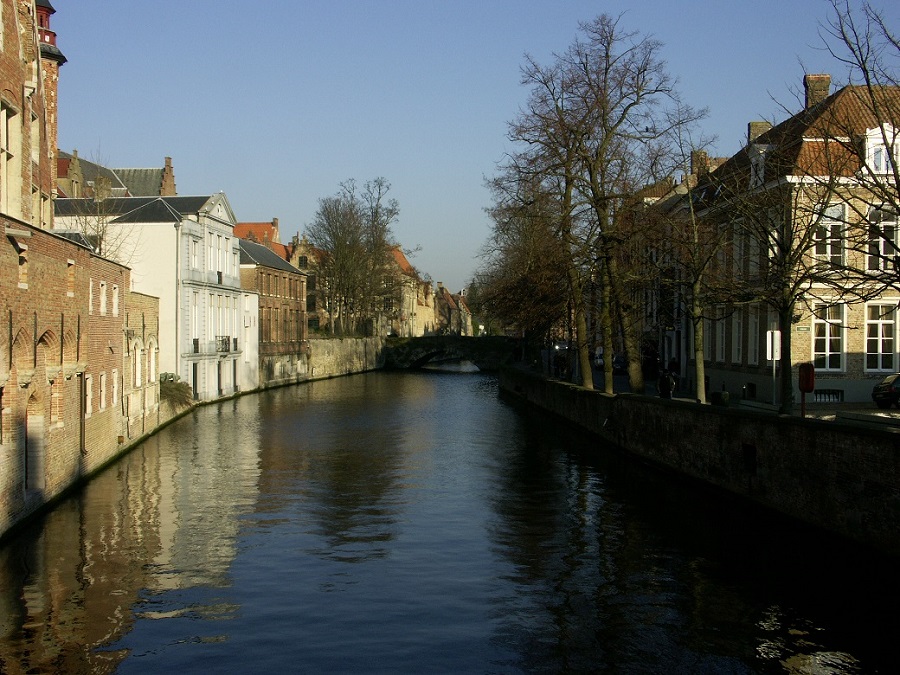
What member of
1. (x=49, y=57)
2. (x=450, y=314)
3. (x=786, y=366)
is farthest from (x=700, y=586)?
(x=450, y=314)

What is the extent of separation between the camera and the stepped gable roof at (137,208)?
128 ft

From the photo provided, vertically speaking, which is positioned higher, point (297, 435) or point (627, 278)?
point (627, 278)

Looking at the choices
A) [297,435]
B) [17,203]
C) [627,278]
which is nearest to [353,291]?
[297,435]

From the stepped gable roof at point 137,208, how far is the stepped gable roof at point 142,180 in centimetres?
1724

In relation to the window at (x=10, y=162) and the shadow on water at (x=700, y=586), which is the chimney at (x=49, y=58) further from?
the shadow on water at (x=700, y=586)

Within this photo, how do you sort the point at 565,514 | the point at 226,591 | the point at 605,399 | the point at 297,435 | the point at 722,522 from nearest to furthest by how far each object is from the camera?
the point at 226,591
the point at 722,522
the point at 565,514
the point at 605,399
the point at 297,435

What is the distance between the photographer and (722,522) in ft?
55.1

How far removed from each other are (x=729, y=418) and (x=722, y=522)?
253cm

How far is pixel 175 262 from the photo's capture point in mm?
40656

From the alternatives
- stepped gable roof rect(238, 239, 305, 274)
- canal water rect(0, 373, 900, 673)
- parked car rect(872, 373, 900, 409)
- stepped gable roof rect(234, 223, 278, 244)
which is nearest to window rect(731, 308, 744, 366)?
parked car rect(872, 373, 900, 409)

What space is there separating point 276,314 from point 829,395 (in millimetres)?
36738

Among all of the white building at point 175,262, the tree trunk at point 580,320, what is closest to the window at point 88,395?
the tree trunk at point 580,320

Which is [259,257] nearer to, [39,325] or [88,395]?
[88,395]

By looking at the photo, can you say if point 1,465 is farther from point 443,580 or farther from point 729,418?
point 729,418
